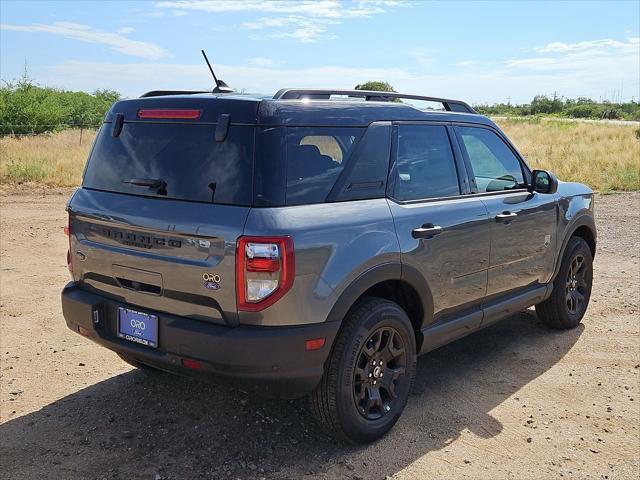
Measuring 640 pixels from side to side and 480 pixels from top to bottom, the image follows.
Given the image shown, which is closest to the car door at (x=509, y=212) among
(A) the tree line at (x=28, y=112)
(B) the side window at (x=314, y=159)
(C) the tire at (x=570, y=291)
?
(C) the tire at (x=570, y=291)

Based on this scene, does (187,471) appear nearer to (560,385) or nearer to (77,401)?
(77,401)

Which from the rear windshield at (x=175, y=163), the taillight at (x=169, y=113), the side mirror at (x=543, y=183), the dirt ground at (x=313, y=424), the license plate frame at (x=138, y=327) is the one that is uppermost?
the taillight at (x=169, y=113)

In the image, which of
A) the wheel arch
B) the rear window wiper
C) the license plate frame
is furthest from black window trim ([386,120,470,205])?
the license plate frame

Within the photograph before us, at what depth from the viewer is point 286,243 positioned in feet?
9.84

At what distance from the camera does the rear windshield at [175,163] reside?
124 inches

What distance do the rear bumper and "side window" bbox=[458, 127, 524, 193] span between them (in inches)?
76.0

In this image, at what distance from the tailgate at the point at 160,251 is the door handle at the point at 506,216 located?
217 cm

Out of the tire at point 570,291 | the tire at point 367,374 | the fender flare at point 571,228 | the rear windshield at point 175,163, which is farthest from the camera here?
the tire at point 570,291

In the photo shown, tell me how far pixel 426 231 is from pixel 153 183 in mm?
1591

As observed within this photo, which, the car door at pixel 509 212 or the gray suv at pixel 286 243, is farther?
the car door at pixel 509 212

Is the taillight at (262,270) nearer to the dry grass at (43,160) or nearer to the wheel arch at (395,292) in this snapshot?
the wheel arch at (395,292)

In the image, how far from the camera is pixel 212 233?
3055mm

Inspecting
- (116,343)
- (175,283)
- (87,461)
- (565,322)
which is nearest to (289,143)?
(175,283)

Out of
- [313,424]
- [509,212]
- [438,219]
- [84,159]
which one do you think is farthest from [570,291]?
[84,159]
